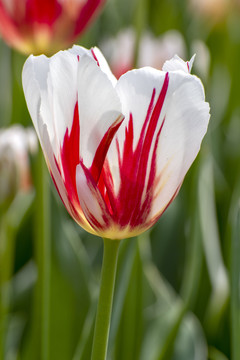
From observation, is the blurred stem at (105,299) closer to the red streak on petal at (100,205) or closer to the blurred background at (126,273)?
the red streak on petal at (100,205)

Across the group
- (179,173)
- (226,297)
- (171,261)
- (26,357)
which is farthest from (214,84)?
(179,173)

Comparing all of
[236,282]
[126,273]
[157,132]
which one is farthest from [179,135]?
[126,273]

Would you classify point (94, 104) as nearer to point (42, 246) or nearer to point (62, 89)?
point (62, 89)

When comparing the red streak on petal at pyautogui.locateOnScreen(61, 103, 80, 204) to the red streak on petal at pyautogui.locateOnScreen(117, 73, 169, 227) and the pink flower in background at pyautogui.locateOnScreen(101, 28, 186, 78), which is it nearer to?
the red streak on petal at pyautogui.locateOnScreen(117, 73, 169, 227)

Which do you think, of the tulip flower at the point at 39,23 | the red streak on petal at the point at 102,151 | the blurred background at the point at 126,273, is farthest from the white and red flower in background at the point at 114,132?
the tulip flower at the point at 39,23

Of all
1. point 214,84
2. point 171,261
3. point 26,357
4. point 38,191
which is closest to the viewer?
point 38,191

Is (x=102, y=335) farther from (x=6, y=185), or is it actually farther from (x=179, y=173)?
(x=6, y=185)

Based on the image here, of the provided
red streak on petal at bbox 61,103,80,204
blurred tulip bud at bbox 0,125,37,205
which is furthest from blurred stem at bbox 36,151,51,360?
red streak on petal at bbox 61,103,80,204
